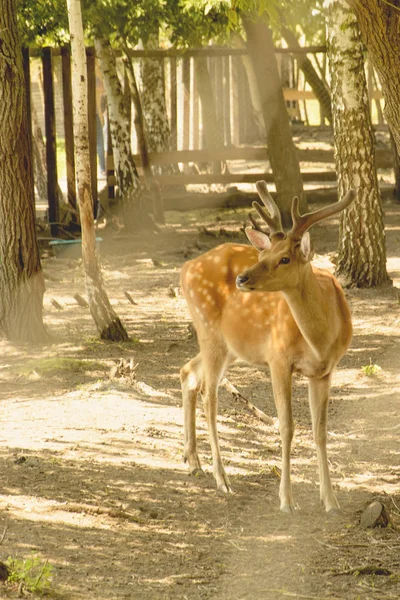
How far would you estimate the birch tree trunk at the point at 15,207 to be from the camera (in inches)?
342

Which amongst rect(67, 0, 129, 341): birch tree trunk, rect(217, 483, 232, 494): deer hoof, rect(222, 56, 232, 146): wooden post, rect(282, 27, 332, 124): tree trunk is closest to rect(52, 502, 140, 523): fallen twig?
rect(217, 483, 232, 494): deer hoof

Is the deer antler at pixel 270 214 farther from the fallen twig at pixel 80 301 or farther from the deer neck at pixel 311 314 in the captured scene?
the fallen twig at pixel 80 301

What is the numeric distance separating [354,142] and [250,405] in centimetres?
435

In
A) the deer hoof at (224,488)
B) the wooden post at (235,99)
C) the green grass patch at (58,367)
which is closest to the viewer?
the deer hoof at (224,488)

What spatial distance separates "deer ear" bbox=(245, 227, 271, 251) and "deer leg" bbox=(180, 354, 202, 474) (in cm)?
106

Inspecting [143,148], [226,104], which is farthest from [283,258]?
[226,104]

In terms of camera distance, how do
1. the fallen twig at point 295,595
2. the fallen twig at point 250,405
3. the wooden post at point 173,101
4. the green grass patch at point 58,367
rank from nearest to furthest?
the fallen twig at point 295,595 < the fallen twig at point 250,405 < the green grass patch at point 58,367 < the wooden post at point 173,101

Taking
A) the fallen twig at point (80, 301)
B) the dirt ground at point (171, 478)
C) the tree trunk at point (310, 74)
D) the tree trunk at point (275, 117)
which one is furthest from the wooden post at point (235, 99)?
the dirt ground at point (171, 478)

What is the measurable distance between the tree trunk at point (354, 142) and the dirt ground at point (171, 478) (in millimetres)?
1005

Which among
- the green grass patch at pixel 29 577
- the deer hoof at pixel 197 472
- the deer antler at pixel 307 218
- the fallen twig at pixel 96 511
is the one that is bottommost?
the deer hoof at pixel 197 472

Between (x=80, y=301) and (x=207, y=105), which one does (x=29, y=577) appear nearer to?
(x=80, y=301)

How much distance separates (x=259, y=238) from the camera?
5445 millimetres

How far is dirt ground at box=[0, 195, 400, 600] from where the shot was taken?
4.56 m

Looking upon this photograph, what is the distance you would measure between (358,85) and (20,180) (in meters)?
3.90
